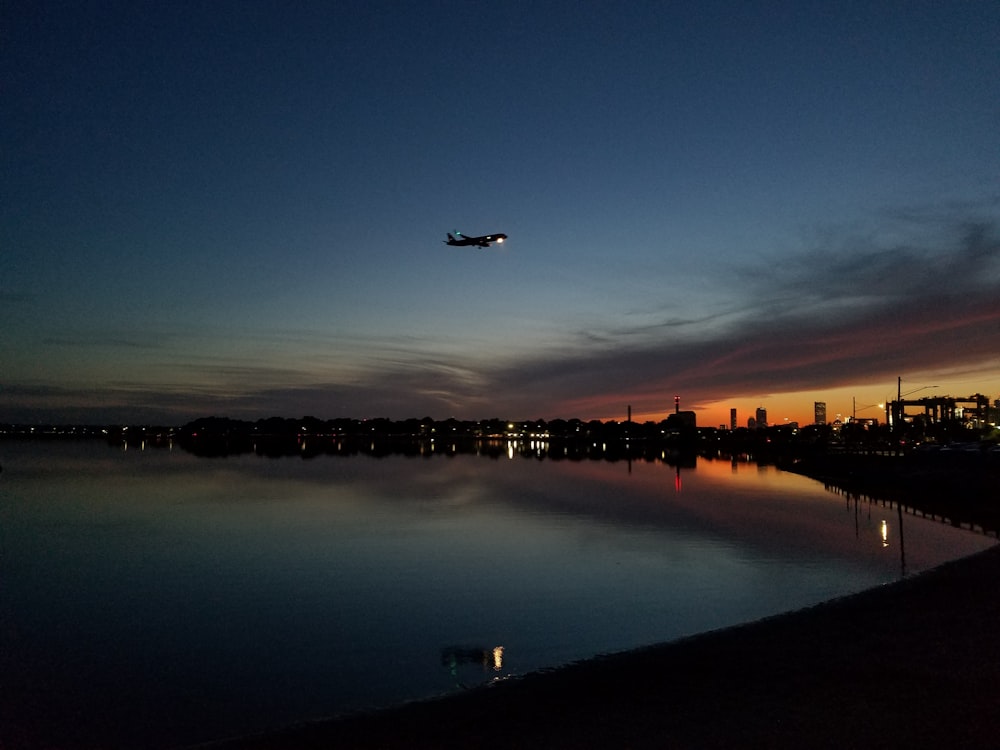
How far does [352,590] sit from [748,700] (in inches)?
652

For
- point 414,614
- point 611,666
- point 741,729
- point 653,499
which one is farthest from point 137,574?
point 653,499

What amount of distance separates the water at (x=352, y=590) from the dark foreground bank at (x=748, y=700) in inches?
106

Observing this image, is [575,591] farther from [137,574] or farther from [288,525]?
[288,525]

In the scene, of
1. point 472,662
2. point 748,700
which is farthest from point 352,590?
point 748,700

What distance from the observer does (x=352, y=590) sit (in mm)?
25359

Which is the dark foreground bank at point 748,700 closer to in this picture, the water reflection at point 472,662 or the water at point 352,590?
the water reflection at point 472,662

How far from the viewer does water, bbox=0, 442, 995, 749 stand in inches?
604

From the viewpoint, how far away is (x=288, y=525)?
43344 mm

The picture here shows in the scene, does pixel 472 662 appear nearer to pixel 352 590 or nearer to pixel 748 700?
pixel 748 700

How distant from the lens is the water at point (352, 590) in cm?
1534

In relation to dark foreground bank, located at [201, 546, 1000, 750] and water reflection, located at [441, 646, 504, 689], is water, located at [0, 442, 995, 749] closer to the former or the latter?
water reflection, located at [441, 646, 504, 689]

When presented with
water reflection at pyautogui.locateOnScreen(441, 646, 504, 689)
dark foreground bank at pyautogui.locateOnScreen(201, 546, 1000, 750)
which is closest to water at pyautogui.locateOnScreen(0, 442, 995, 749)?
water reflection at pyautogui.locateOnScreen(441, 646, 504, 689)

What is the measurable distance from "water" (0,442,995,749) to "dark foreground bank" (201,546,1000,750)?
2704 mm

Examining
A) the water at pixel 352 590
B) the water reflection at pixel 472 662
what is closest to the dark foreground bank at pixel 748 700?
the water reflection at pixel 472 662
